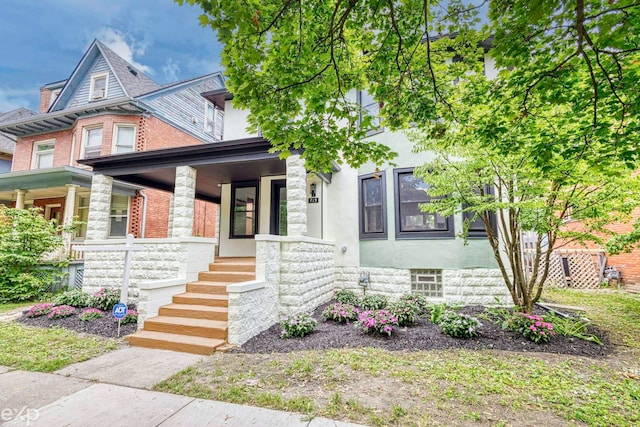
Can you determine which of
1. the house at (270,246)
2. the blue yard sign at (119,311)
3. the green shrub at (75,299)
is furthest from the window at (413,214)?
the green shrub at (75,299)

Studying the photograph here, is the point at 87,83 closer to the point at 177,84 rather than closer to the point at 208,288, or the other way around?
the point at 177,84

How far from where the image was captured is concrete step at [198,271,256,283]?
6.04 m

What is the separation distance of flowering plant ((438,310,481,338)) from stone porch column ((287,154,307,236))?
3.13 m

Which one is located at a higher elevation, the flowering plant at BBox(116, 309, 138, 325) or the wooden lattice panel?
the wooden lattice panel

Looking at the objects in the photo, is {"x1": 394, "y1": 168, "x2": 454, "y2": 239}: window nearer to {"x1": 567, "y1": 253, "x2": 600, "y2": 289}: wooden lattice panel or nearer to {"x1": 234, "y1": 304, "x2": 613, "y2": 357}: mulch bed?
{"x1": 234, "y1": 304, "x2": 613, "y2": 357}: mulch bed

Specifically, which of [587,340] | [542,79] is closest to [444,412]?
[542,79]

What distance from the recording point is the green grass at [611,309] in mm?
4957

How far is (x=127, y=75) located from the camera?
43.8ft

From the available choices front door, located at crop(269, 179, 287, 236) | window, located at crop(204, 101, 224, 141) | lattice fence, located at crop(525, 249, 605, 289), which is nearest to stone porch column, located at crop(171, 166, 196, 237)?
front door, located at crop(269, 179, 287, 236)

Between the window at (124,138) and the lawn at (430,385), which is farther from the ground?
the window at (124,138)

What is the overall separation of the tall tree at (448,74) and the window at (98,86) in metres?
13.1

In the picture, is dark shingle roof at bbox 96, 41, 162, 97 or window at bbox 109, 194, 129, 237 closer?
window at bbox 109, 194, 129, 237

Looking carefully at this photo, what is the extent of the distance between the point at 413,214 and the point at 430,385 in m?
4.76

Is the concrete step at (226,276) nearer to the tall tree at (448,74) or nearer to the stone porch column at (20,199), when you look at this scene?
the tall tree at (448,74)
